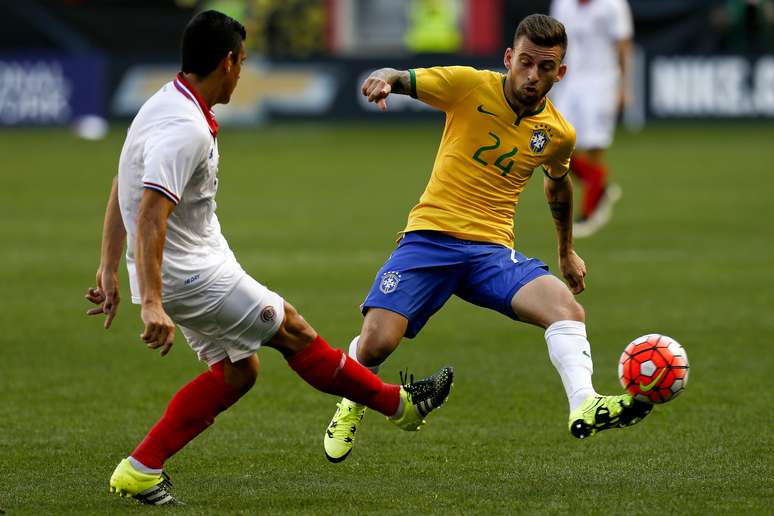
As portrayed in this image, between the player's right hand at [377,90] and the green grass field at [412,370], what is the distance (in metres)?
1.56

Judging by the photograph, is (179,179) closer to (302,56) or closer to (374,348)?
(374,348)

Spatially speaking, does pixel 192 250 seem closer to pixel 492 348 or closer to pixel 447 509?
pixel 447 509

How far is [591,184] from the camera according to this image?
14.5m

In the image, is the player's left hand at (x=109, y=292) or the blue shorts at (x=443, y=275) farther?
the blue shorts at (x=443, y=275)

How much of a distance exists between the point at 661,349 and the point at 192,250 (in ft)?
6.47

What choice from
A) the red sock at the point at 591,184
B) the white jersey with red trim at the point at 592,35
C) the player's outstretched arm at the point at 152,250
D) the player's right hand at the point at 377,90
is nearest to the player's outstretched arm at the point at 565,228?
the player's right hand at the point at 377,90

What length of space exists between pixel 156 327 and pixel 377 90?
1.58 meters

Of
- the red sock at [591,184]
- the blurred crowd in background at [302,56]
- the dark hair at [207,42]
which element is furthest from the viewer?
the blurred crowd in background at [302,56]

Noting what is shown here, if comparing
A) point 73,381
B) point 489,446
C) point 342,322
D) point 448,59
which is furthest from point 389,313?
point 448,59

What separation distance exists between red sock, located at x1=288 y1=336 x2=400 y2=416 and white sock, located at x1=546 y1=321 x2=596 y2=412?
2.29 feet

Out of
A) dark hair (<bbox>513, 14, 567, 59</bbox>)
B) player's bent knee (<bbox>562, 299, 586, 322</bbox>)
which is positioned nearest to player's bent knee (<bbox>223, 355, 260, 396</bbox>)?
player's bent knee (<bbox>562, 299, 586, 322</bbox>)

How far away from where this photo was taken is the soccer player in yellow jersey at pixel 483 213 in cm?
629

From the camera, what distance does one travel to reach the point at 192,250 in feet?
17.9

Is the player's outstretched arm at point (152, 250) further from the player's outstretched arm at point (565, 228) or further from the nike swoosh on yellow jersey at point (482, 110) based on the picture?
the player's outstretched arm at point (565, 228)
